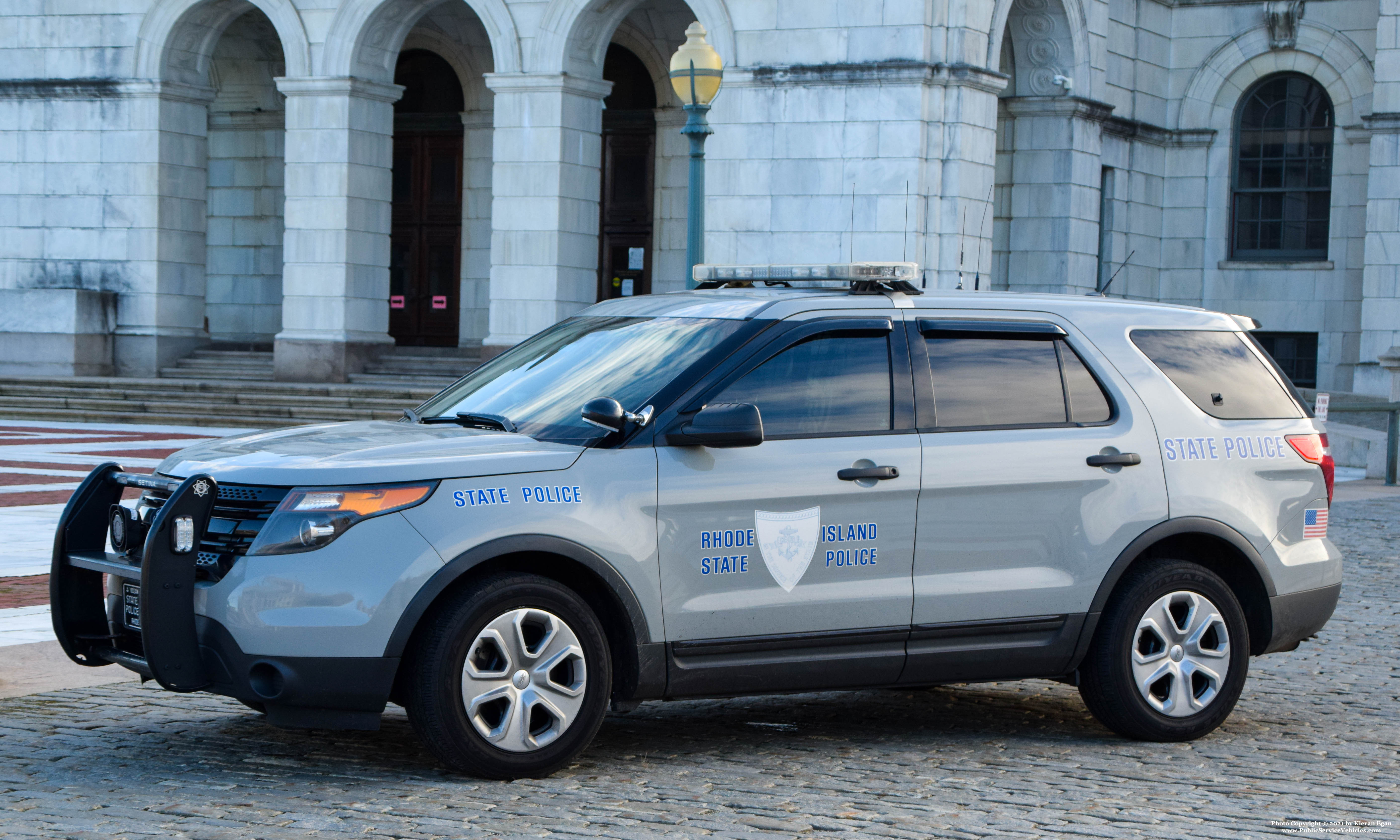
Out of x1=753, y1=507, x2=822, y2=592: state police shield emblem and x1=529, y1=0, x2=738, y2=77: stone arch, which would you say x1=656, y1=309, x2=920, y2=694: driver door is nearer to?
x1=753, y1=507, x2=822, y2=592: state police shield emblem

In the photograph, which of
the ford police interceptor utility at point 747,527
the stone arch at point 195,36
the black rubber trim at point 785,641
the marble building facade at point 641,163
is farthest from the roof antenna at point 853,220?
the black rubber trim at point 785,641

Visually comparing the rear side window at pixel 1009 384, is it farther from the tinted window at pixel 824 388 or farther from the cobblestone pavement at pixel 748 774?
the cobblestone pavement at pixel 748 774

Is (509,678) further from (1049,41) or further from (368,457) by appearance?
(1049,41)

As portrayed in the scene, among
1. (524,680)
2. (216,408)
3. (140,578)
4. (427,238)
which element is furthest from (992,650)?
(427,238)

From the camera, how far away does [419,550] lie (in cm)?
572

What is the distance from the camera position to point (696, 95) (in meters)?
14.2

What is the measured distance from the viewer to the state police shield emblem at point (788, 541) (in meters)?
6.24

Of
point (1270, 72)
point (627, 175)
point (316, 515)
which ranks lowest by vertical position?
point (316, 515)

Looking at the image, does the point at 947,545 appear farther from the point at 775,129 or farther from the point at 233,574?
the point at 775,129

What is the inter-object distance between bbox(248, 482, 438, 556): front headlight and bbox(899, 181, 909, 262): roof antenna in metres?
17.9

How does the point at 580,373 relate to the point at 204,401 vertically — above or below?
above

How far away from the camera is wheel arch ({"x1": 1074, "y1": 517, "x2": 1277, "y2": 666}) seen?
684 cm

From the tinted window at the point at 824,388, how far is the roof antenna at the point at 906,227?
54.6 ft

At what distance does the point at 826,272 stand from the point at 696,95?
754 cm
